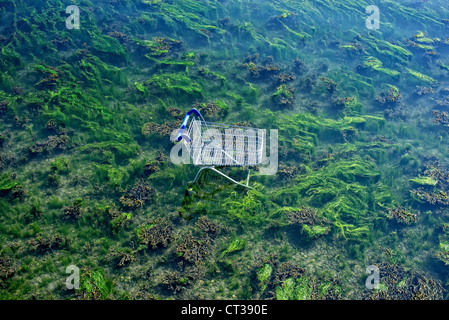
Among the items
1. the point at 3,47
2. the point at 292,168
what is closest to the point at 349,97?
the point at 292,168

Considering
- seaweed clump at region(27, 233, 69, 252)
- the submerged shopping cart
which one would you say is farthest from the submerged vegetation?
the submerged shopping cart

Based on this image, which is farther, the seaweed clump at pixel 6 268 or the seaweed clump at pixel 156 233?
the seaweed clump at pixel 156 233

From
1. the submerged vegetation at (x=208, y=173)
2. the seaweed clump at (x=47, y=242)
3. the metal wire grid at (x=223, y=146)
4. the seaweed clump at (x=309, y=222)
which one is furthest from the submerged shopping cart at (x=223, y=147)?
the seaweed clump at (x=47, y=242)

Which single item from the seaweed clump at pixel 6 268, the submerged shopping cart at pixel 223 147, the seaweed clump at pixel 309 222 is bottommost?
the seaweed clump at pixel 6 268

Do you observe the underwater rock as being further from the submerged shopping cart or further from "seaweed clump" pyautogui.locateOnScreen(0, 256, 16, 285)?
"seaweed clump" pyautogui.locateOnScreen(0, 256, 16, 285)

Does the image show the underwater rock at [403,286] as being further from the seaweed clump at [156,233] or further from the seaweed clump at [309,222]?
the seaweed clump at [156,233]

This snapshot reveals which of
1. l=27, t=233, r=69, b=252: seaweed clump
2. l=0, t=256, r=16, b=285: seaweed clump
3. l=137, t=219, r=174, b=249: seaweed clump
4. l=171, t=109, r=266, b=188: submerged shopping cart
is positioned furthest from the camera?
l=171, t=109, r=266, b=188: submerged shopping cart
